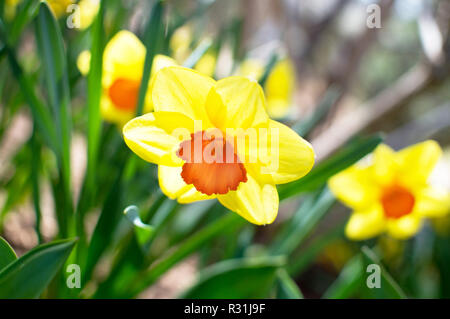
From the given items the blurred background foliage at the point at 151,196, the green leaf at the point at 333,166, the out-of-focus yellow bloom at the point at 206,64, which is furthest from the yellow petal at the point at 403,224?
the out-of-focus yellow bloom at the point at 206,64

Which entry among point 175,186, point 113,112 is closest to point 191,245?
point 175,186

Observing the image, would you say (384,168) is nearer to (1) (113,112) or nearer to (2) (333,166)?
(2) (333,166)

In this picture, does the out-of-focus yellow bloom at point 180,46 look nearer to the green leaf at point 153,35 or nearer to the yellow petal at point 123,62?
the yellow petal at point 123,62

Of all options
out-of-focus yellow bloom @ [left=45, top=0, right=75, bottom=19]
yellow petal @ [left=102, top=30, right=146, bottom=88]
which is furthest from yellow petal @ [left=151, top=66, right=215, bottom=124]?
out-of-focus yellow bloom @ [left=45, top=0, right=75, bottom=19]

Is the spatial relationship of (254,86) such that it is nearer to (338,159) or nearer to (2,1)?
(338,159)

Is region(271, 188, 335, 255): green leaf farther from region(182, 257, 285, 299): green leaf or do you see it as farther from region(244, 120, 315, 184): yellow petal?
region(244, 120, 315, 184): yellow petal

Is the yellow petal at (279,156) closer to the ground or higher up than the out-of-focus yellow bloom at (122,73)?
closer to the ground
